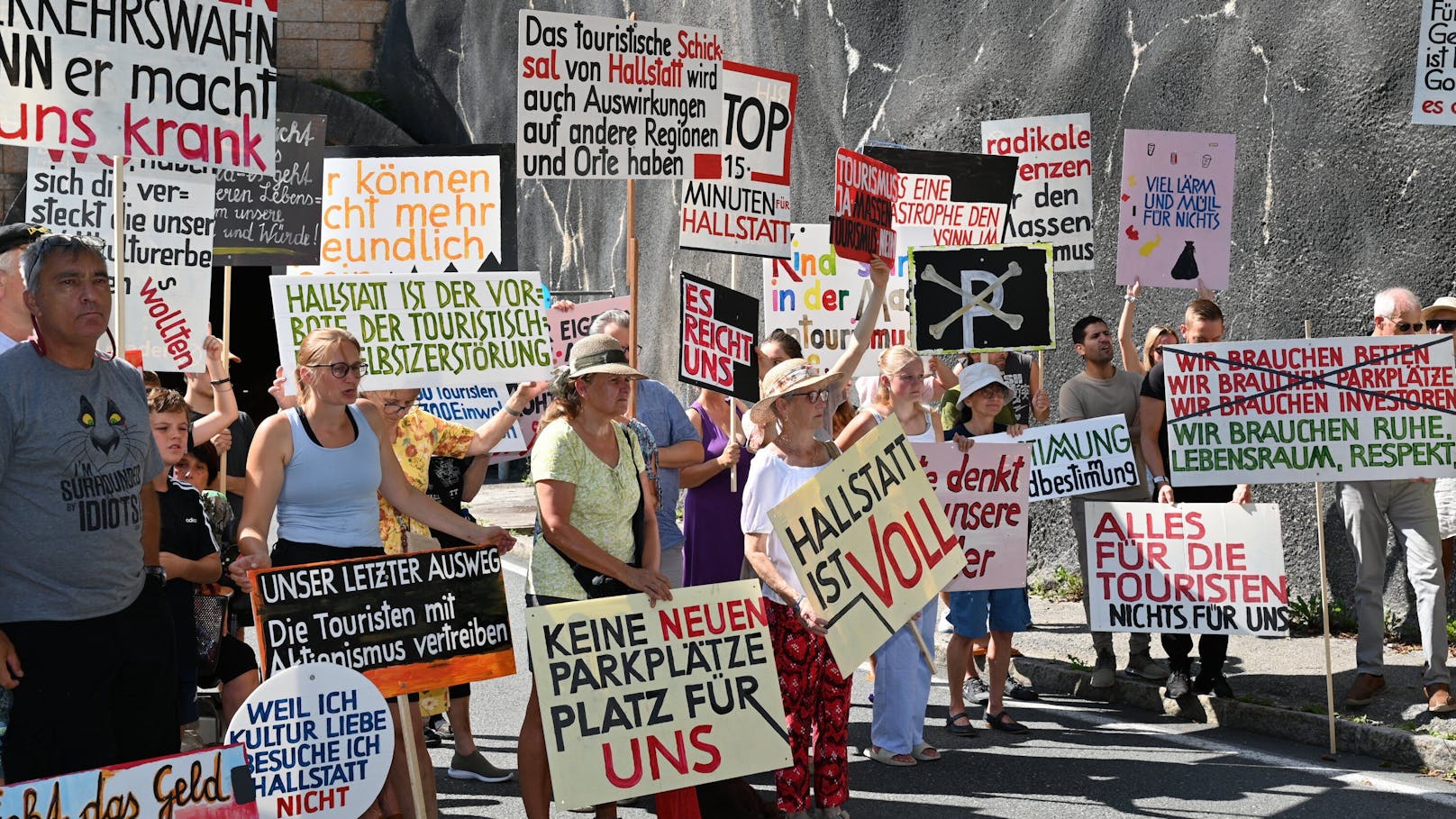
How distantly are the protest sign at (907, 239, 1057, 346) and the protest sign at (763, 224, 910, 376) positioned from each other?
2.80 ft

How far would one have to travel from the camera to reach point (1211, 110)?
1245 cm

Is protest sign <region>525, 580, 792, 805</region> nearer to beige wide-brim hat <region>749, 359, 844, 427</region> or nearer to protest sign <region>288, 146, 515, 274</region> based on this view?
beige wide-brim hat <region>749, 359, 844, 427</region>

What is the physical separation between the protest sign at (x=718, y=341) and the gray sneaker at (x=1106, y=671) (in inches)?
98.5

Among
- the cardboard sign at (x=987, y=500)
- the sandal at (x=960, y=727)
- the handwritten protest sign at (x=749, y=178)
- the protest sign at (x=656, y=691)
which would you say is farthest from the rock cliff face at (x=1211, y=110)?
the protest sign at (x=656, y=691)

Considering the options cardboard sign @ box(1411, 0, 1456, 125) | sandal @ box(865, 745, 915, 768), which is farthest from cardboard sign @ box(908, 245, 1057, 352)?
sandal @ box(865, 745, 915, 768)

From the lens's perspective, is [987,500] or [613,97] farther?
[613,97]

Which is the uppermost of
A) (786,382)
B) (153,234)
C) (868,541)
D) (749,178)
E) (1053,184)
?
(1053,184)

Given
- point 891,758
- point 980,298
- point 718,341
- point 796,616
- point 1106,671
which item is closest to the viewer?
point 796,616

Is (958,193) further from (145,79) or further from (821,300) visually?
(145,79)

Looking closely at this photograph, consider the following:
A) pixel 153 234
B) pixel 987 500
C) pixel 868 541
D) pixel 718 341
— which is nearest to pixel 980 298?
pixel 987 500

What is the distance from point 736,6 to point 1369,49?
10.0 meters

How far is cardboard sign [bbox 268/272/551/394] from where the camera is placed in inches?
293

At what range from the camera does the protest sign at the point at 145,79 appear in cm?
656

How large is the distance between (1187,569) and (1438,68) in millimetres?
3025
